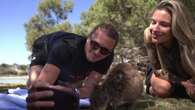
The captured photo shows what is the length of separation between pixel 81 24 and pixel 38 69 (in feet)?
104

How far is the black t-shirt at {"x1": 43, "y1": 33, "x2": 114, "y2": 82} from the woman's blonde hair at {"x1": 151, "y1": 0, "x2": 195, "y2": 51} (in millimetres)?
768

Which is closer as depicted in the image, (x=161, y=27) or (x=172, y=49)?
(x=161, y=27)

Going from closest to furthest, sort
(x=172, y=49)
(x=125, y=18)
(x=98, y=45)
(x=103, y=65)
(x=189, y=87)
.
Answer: (x=98, y=45)
(x=103, y=65)
(x=189, y=87)
(x=172, y=49)
(x=125, y=18)

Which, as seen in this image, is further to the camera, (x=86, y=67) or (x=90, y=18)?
(x=90, y=18)

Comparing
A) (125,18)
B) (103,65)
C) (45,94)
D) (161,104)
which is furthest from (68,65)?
(125,18)

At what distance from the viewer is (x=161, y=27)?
4301 millimetres

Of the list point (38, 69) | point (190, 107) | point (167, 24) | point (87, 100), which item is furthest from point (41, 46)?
point (190, 107)

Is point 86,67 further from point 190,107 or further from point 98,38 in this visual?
point 190,107

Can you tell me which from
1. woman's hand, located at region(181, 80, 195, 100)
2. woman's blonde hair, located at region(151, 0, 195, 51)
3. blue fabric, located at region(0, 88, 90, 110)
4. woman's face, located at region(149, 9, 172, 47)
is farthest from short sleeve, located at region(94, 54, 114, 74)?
woman's hand, located at region(181, 80, 195, 100)

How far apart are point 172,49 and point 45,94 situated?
1845mm

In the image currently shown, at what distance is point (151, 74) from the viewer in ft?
15.9

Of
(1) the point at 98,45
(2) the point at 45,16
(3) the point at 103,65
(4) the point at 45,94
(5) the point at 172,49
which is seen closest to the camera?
(4) the point at 45,94

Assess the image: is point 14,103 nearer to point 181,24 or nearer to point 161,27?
point 161,27

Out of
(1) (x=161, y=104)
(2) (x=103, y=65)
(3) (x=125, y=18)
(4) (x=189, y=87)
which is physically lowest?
(1) (x=161, y=104)
